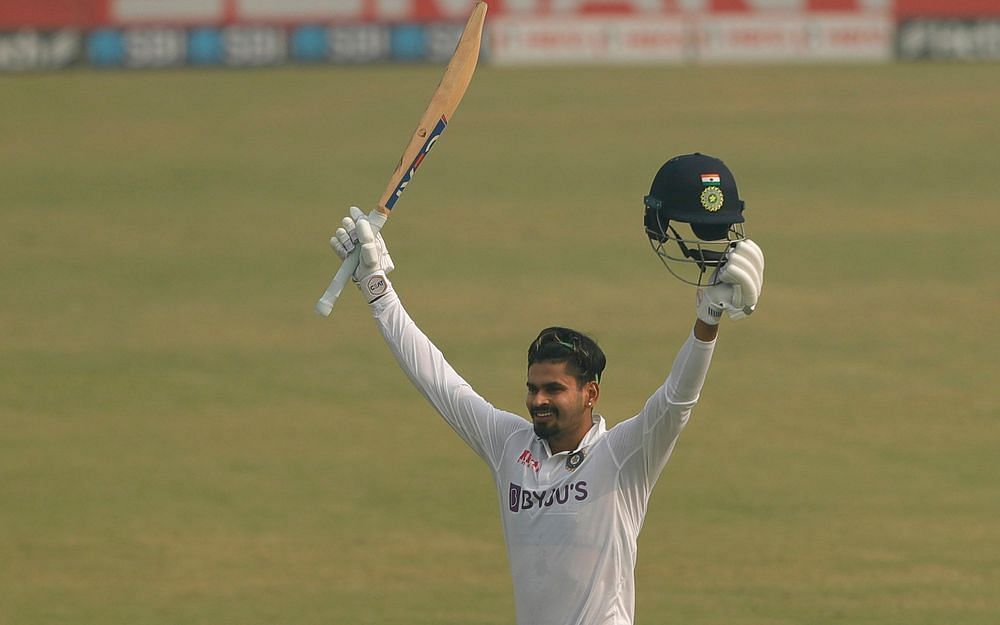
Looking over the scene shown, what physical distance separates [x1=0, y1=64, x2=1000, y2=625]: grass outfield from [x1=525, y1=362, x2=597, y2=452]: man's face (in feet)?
13.7

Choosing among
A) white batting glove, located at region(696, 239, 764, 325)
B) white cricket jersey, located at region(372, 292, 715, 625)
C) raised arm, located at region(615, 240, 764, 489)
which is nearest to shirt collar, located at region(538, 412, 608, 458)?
white cricket jersey, located at region(372, 292, 715, 625)

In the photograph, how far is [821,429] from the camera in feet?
45.4

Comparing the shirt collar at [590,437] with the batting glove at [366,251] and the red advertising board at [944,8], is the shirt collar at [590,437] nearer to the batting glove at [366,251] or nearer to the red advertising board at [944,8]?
the batting glove at [366,251]

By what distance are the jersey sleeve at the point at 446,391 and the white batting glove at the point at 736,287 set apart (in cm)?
102

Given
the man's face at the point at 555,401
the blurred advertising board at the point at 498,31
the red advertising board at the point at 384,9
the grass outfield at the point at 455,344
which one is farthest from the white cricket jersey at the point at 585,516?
the red advertising board at the point at 384,9

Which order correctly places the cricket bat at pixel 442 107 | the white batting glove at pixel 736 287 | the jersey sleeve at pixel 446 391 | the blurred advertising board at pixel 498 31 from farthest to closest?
the blurred advertising board at pixel 498 31
the cricket bat at pixel 442 107
the jersey sleeve at pixel 446 391
the white batting glove at pixel 736 287

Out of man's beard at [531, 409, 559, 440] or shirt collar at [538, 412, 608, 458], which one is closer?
man's beard at [531, 409, 559, 440]

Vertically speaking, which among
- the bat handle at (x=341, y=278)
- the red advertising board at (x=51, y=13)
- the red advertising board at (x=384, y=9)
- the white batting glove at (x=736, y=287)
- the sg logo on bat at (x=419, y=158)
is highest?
the red advertising board at (x=384, y=9)

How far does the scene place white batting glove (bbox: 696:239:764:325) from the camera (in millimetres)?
5320

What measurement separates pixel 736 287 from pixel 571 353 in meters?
0.74

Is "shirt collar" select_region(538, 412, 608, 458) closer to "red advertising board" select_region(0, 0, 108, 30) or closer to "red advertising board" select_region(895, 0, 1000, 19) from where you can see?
"red advertising board" select_region(0, 0, 108, 30)

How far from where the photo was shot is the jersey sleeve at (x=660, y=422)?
5504 mm

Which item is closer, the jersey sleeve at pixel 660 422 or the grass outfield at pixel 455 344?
the jersey sleeve at pixel 660 422

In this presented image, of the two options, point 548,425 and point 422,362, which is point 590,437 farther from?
point 422,362
